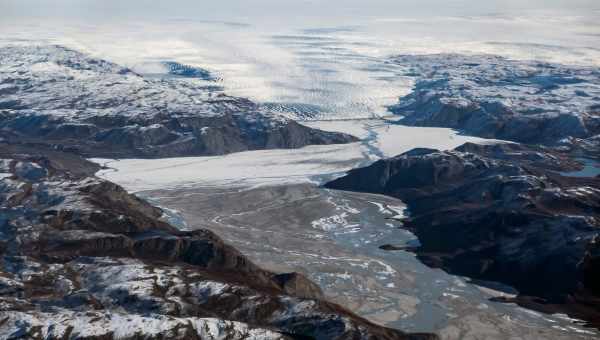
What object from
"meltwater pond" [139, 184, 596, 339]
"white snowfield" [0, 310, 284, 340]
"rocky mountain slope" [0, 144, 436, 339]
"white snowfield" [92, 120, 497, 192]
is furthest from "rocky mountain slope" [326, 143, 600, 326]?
"white snowfield" [0, 310, 284, 340]

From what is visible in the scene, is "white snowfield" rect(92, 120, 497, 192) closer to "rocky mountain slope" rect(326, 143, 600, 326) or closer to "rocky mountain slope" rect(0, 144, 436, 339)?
"rocky mountain slope" rect(326, 143, 600, 326)

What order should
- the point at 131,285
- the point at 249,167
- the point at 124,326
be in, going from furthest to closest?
the point at 249,167 < the point at 131,285 < the point at 124,326

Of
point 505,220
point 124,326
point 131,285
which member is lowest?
point 505,220

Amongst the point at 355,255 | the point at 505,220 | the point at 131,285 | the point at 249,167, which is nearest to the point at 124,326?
the point at 131,285

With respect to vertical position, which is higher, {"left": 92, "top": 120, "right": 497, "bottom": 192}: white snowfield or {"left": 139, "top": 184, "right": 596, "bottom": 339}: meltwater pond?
{"left": 139, "top": 184, "right": 596, "bottom": 339}: meltwater pond

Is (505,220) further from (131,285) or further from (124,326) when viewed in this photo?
(124,326)

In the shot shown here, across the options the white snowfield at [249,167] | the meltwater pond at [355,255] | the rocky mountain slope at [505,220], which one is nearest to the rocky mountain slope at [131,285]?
the meltwater pond at [355,255]
